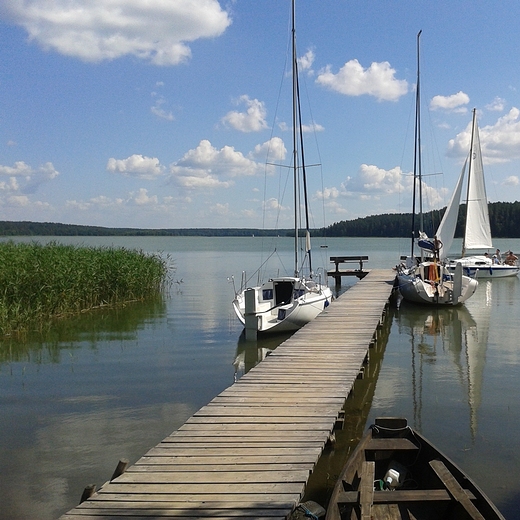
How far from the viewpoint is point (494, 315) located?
19609 mm

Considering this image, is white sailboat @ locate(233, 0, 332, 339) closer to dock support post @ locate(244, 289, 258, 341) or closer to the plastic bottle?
A: dock support post @ locate(244, 289, 258, 341)

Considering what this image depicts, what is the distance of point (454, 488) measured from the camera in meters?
4.85

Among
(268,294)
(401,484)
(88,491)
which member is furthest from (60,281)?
(401,484)

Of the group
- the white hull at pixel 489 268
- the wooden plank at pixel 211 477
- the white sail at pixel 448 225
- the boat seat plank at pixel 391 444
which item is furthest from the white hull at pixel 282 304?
the white hull at pixel 489 268

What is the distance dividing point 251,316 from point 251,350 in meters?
1.01

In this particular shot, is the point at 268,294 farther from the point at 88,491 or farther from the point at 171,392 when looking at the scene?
the point at 88,491

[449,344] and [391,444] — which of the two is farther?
[449,344]

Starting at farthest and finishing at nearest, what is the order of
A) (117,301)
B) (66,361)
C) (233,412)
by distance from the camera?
(117,301) → (66,361) → (233,412)

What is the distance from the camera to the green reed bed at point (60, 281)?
1659 centimetres

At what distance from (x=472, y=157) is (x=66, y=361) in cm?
2652

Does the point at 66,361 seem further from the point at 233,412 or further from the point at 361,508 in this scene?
the point at 361,508

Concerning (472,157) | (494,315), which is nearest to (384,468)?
(494,315)

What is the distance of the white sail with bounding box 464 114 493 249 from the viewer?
104 ft

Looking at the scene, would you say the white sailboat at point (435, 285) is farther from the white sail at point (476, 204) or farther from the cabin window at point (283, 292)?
the white sail at point (476, 204)
